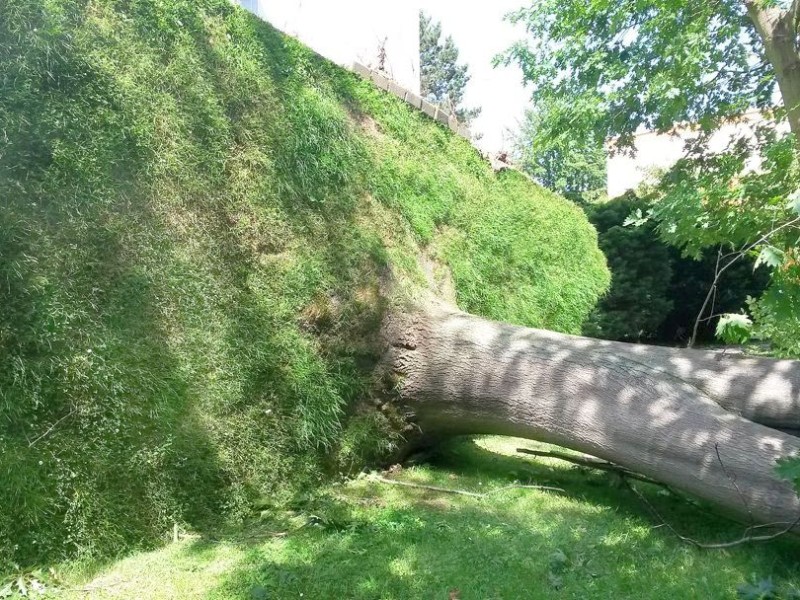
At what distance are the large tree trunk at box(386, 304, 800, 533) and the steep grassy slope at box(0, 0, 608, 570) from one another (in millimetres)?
491

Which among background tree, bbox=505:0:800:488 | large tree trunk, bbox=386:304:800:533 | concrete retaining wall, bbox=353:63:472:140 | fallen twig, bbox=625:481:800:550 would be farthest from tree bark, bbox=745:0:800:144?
fallen twig, bbox=625:481:800:550

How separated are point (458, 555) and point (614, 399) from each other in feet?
4.90

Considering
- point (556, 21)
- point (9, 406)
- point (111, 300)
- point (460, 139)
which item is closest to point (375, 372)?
point (111, 300)

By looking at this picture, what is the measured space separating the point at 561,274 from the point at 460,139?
2548 millimetres

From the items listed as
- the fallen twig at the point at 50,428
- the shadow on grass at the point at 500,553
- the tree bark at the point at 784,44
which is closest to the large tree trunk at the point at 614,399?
the shadow on grass at the point at 500,553

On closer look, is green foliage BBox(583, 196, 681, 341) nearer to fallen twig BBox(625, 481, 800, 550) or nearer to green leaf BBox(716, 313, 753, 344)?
fallen twig BBox(625, 481, 800, 550)

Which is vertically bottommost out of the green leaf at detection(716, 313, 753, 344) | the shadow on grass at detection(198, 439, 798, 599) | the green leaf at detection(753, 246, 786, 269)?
the shadow on grass at detection(198, 439, 798, 599)

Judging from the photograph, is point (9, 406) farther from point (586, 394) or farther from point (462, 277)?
point (462, 277)

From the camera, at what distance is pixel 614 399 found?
13.3 feet

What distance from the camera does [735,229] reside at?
237 inches

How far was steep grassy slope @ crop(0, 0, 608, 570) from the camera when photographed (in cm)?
313

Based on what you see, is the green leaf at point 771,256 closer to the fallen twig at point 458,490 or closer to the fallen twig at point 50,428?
the fallen twig at point 458,490

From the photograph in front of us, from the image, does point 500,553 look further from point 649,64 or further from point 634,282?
point 634,282

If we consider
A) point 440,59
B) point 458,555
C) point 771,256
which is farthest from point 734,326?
point 440,59
